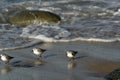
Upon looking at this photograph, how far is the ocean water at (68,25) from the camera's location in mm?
13258

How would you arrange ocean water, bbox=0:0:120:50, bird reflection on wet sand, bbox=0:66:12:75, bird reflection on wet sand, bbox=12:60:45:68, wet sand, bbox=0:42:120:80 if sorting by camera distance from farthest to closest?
ocean water, bbox=0:0:120:50 < bird reflection on wet sand, bbox=12:60:45:68 < bird reflection on wet sand, bbox=0:66:12:75 < wet sand, bbox=0:42:120:80

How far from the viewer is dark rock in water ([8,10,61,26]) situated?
16.7 metres

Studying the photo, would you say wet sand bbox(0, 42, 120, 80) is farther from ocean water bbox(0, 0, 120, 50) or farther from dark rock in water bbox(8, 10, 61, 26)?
dark rock in water bbox(8, 10, 61, 26)

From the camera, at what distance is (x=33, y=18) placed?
663 inches

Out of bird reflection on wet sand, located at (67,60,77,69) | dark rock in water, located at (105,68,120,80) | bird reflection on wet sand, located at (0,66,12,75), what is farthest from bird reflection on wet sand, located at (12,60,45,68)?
dark rock in water, located at (105,68,120,80)

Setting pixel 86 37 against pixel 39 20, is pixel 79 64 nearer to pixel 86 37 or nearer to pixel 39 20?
pixel 86 37

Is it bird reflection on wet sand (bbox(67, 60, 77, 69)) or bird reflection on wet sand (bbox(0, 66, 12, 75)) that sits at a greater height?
bird reflection on wet sand (bbox(0, 66, 12, 75))

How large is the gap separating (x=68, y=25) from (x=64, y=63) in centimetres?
531

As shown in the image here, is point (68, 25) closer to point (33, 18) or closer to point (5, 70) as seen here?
point (33, 18)

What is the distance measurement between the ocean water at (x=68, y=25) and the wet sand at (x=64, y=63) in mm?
690

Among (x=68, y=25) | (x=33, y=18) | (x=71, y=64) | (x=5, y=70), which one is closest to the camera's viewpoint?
(x=5, y=70)

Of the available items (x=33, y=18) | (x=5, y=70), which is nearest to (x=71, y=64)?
(x=5, y=70)

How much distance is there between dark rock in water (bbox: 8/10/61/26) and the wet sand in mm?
4101

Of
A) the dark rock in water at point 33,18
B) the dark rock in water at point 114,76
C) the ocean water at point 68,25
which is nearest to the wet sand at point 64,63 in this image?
the dark rock in water at point 114,76
